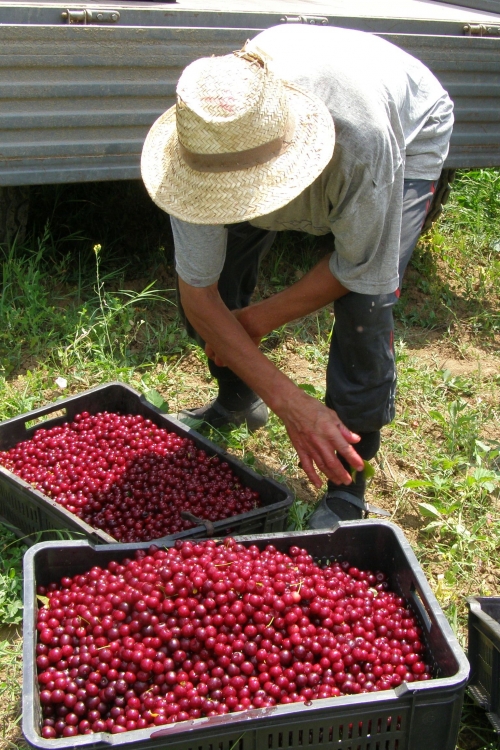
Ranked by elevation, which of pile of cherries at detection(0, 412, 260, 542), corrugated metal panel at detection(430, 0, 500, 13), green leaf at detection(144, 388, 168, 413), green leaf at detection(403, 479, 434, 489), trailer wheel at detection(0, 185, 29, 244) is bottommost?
green leaf at detection(403, 479, 434, 489)

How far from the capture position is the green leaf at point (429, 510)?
3053 millimetres

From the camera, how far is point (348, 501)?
9.56ft

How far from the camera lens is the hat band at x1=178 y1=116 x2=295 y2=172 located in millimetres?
1982

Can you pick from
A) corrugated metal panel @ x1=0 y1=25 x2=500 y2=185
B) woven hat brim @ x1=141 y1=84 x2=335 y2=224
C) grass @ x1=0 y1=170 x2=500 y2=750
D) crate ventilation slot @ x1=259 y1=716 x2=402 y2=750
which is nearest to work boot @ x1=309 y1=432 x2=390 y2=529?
grass @ x1=0 y1=170 x2=500 y2=750

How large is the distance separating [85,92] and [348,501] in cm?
205

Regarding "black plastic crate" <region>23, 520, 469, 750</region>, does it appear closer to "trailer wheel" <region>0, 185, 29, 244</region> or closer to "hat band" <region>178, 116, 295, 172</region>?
"hat band" <region>178, 116, 295, 172</region>

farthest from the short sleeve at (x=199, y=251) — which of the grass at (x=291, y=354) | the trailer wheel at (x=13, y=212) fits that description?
the trailer wheel at (x=13, y=212)

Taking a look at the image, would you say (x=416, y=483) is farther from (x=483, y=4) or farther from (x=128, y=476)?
(x=483, y=4)

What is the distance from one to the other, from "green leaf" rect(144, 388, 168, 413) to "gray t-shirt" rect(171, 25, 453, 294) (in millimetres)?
931

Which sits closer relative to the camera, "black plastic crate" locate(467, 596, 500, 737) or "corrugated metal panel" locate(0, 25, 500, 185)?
"black plastic crate" locate(467, 596, 500, 737)

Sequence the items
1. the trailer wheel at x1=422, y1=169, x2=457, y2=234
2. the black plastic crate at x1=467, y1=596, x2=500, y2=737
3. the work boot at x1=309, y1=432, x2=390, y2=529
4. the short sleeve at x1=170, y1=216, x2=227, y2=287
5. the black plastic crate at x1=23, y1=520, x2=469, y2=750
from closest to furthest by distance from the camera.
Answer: the black plastic crate at x1=23, y1=520, x2=469, y2=750, the black plastic crate at x1=467, y1=596, x2=500, y2=737, the short sleeve at x1=170, y1=216, x2=227, y2=287, the work boot at x1=309, y1=432, x2=390, y2=529, the trailer wheel at x1=422, y1=169, x2=457, y2=234

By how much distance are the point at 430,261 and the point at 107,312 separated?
6.68ft

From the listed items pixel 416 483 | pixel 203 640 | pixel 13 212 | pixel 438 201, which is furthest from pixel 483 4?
pixel 203 640

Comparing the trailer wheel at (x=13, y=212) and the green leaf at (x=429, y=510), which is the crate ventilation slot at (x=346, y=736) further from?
the trailer wheel at (x=13, y=212)
